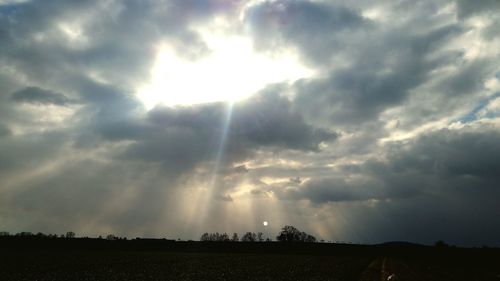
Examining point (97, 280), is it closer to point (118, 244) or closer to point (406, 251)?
point (118, 244)

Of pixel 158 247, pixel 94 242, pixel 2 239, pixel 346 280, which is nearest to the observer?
pixel 346 280

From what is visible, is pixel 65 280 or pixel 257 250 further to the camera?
pixel 257 250

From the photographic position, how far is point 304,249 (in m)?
157

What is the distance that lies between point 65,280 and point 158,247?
372 ft

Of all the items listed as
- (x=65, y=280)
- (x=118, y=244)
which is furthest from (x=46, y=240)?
(x=65, y=280)

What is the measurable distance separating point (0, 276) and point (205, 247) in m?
118

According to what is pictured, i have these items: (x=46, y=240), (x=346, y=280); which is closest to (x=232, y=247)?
(x=46, y=240)

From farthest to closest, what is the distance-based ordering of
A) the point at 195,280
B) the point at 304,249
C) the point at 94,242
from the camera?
1. the point at 304,249
2. the point at 94,242
3. the point at 195,280

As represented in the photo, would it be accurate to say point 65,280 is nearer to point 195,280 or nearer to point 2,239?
point 195,280

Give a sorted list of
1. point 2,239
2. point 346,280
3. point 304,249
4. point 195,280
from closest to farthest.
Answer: point 195,280 < point 346,280 < point 2,239 < point 304,249

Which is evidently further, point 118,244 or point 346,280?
point 118,244

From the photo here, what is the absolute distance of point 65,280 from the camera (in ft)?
123

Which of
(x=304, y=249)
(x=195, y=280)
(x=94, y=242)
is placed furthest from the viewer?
(x=304, y=249)

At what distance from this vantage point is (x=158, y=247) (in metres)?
146
